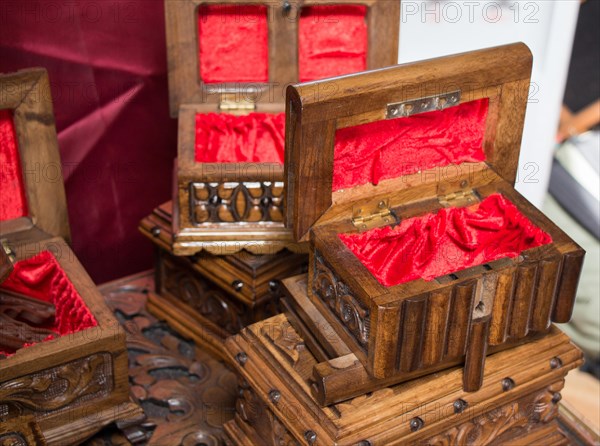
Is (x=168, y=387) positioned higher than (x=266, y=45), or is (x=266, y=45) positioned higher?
(x=266, y=45)

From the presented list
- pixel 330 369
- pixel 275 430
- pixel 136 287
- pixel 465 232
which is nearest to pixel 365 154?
pixel 465 232

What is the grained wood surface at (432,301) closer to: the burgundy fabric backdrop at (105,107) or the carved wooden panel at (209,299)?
the carved wooden panel at (209,299)

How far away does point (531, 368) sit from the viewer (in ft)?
7.24

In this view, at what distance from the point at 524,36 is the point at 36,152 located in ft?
4.33

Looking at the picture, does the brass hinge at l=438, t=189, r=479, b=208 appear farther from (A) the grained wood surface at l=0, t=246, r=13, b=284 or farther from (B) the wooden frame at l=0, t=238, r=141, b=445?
(A) the grained wood surface at l=0, t=246, r=13, b=284

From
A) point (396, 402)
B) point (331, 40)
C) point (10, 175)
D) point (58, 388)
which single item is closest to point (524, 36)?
point (331, 40)

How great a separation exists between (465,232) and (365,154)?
1.03 feet

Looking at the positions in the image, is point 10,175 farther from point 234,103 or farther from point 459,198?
point 459,198

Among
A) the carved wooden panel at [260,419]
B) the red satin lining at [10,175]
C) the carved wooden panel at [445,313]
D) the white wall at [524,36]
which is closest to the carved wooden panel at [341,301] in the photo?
the carved wooden panel at [445,313]

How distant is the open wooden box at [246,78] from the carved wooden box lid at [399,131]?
0.29 meters

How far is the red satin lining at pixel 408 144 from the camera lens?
7.10ft

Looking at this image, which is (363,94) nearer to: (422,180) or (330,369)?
(422,180)

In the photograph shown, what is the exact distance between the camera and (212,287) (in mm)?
2637

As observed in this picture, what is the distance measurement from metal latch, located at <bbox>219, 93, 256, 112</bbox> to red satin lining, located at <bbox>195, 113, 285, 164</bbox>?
19 millimetres
